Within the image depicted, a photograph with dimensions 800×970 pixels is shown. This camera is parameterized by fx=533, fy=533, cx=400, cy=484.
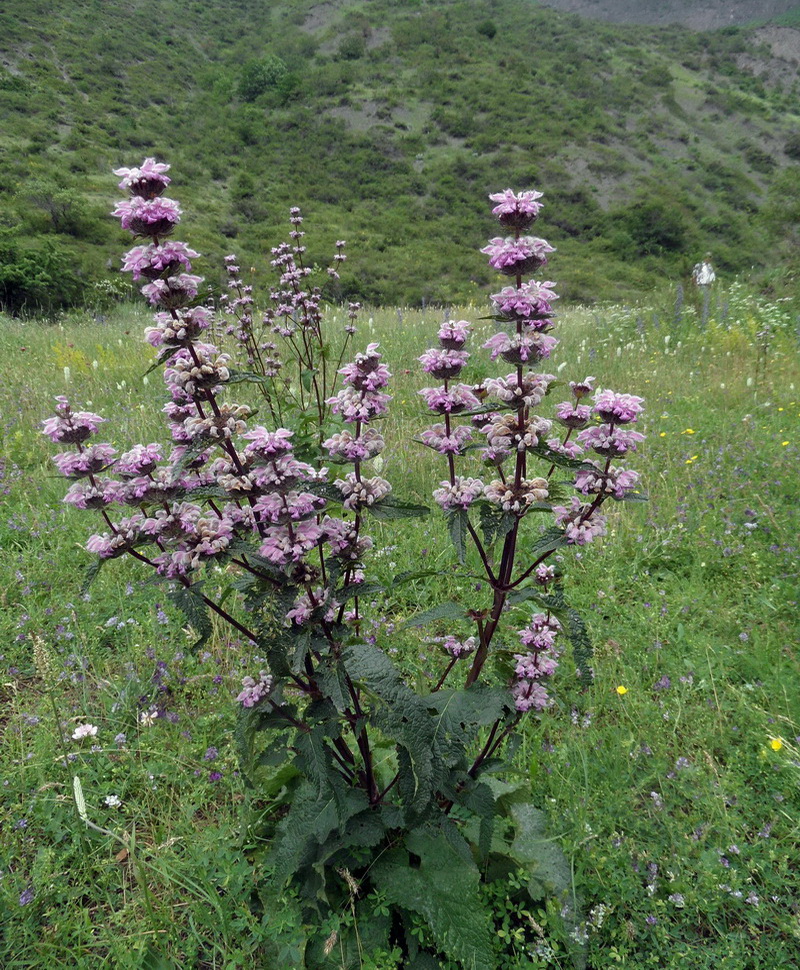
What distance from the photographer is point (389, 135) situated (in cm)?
6272

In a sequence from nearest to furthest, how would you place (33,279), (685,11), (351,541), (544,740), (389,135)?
(351,541) < (544,740) < (33,279) < (389,135) < (685,11)

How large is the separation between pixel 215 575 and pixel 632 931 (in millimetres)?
2979

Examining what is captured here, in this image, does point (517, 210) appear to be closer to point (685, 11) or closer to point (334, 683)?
point (334, 683)

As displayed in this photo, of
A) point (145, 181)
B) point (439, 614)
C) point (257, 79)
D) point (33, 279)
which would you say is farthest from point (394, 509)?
point (257, 79)

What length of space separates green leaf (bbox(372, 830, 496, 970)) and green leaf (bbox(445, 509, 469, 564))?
1034mm

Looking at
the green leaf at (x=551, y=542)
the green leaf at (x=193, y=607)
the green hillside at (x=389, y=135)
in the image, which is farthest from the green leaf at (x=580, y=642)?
the green hillside at (x=389, y=135)

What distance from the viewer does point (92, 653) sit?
3115mm

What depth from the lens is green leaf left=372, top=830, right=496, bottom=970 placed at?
1.65 m

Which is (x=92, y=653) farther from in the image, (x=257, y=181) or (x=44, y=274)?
(x=257, y=181)

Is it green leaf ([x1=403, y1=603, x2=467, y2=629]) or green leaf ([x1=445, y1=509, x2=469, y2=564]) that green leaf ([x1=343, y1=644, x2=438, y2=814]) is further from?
green leaf ([x1=445, y1=509, x2=469, y2=564])

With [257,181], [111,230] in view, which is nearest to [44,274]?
[111,230]

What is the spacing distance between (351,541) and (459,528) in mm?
369

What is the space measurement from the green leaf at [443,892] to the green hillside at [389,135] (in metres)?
24.0

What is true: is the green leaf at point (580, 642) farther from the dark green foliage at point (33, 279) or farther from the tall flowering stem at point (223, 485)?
the dark green foliage at point (33, 279)
